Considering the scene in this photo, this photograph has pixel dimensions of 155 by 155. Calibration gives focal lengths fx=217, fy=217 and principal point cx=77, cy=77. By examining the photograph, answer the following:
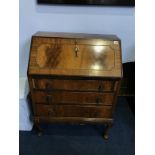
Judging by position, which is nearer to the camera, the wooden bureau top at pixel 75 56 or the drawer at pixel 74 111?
the wooden bureau top at pixel 75 56

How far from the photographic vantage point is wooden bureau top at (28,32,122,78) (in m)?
1.86

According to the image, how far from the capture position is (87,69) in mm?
1863

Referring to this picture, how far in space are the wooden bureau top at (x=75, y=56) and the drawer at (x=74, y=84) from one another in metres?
0.07

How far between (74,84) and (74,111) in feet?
0.95

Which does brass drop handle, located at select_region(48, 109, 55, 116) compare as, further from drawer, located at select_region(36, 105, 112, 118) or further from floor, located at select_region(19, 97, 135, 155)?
floor, located at select_region(19, 97, 135, 155)

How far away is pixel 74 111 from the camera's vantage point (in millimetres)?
2029

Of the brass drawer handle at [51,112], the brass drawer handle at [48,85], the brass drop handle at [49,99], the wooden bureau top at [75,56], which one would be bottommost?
the brass drawer handle at [51,112]

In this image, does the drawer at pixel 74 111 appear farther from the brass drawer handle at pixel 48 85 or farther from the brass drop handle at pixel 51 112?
the brass drawer handle at pixel 48 85

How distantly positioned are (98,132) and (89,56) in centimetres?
84

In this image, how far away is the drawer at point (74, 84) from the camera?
6.17 ft

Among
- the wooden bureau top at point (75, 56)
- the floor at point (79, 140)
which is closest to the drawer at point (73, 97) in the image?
the wooden bureau top at point (75, 56)
